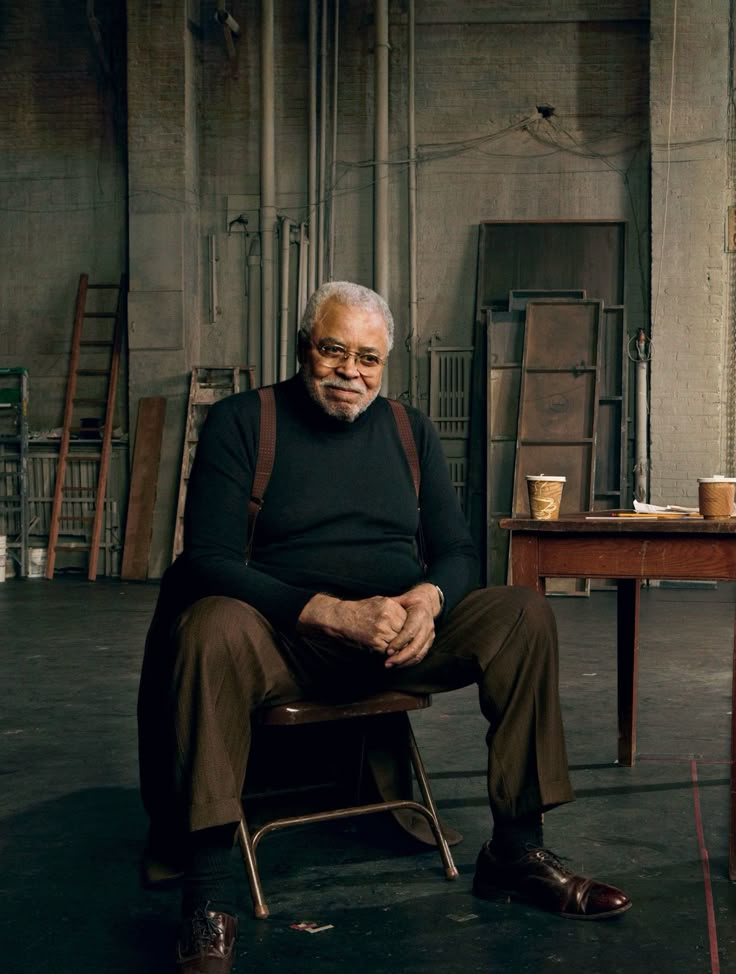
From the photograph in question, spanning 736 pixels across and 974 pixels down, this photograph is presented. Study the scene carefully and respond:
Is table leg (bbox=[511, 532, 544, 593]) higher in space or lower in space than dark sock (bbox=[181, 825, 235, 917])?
higher

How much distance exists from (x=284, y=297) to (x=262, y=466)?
24.5 feet

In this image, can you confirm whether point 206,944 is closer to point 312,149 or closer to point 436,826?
point 436,826

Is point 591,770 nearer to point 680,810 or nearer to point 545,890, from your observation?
point 680,810

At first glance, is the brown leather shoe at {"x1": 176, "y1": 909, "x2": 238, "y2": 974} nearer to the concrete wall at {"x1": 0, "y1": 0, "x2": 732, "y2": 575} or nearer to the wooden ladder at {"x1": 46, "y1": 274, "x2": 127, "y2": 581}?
the concrete wall at {"x1": 0, "y1": 0, "x2": 732, "y2": 575}

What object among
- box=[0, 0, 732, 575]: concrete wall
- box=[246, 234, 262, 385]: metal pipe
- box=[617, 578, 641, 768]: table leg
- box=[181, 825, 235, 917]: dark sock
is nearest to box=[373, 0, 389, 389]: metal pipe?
box=[0, 0, 732, 575]: concrete wall

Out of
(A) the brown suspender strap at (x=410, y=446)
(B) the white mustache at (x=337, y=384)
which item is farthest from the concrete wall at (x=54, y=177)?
(B) the white mustache at (x=337, y=384)

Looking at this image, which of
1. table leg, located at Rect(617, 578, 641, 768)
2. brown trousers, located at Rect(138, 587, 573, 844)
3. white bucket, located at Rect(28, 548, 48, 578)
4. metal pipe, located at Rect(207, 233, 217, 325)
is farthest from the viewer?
metal pipe, located at Rect(207, 233, 217, 325)

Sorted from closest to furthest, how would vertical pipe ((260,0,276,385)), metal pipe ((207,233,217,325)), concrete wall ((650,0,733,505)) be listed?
concrete wall ((650,0,733,505)), vertical pipe ((260,0,276,385)), metal pipe ((207,233,217,325))

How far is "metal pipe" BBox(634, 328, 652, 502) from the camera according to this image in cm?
955

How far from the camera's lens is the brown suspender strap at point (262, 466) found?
2787 mm

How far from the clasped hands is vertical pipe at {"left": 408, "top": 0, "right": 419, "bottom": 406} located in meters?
7.63

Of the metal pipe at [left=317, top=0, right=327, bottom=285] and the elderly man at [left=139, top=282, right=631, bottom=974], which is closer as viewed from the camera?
the elderly man at [left=139, top=282, right=631, bottom=974]

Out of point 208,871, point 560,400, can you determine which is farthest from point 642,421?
point 208,871

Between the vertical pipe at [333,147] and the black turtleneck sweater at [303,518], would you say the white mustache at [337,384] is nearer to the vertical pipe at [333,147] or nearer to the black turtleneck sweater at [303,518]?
the black turtleneck sweater at [303,518]
